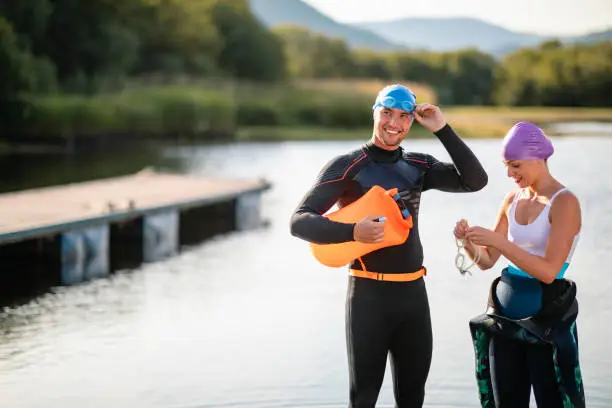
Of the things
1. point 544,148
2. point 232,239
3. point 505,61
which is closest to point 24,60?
point 232,239

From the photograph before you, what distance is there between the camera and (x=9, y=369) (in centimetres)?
895

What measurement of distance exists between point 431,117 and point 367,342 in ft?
3.54

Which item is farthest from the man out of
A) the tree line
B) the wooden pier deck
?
the tree line

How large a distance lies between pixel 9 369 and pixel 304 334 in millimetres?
2901

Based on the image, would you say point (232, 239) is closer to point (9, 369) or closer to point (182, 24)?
point (9, 369)

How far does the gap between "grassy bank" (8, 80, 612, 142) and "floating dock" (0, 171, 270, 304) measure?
27.9 meters

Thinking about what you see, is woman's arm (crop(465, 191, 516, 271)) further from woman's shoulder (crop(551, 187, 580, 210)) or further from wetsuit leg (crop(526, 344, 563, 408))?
wetsuit leg (crop(526, 344, 563, 408))

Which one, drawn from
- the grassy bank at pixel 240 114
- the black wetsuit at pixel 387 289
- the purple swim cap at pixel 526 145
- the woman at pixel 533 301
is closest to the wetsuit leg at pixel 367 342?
the black wetsuit at pixel 387 289

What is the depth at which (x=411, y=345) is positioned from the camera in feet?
17.8

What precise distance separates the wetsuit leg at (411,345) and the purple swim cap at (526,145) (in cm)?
86

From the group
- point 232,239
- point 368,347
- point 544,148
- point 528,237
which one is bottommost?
point 232,239

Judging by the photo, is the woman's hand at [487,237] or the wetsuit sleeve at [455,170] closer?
the woman's hand at [487,237]

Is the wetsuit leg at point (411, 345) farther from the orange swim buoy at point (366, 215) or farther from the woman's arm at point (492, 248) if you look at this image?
the woman's arm at point (492, 248)

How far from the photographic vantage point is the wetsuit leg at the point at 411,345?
17.8 feet
